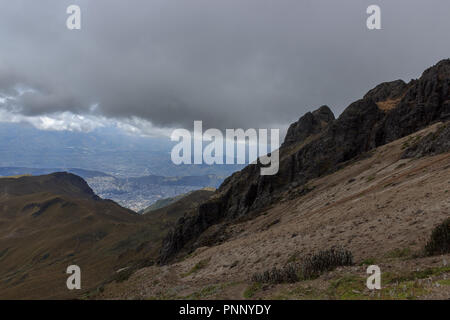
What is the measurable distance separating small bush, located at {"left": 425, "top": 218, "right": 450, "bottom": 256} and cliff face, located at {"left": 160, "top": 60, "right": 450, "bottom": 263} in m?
37.4

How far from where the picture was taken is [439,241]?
12.3 m

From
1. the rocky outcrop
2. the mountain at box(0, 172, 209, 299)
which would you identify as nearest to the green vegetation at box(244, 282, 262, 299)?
the rocky outcrop

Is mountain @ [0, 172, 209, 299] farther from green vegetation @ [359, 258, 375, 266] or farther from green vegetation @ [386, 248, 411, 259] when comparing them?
green vegetation @ [386, 248, 411, 259]

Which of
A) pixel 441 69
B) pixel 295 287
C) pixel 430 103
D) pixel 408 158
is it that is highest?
pixel 441 69

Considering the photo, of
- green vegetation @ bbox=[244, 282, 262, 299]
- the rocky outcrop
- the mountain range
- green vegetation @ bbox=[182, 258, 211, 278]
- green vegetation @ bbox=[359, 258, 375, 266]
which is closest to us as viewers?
the mountain range

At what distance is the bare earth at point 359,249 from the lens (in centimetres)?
1048

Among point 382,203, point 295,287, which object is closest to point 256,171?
point 382,203

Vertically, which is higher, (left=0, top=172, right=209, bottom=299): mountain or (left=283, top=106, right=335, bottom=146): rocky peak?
(left=283, top=106, right=335, bottom=146): rocky peak

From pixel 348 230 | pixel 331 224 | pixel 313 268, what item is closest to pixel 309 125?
pixel 331 224

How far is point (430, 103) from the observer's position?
52.7m

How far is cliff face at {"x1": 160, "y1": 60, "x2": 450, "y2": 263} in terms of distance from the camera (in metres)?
53.3

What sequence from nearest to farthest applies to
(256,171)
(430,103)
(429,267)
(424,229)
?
(429,267) < (424,229) < (430,103) < (256,171)

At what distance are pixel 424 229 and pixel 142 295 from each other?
→ 2168cm
